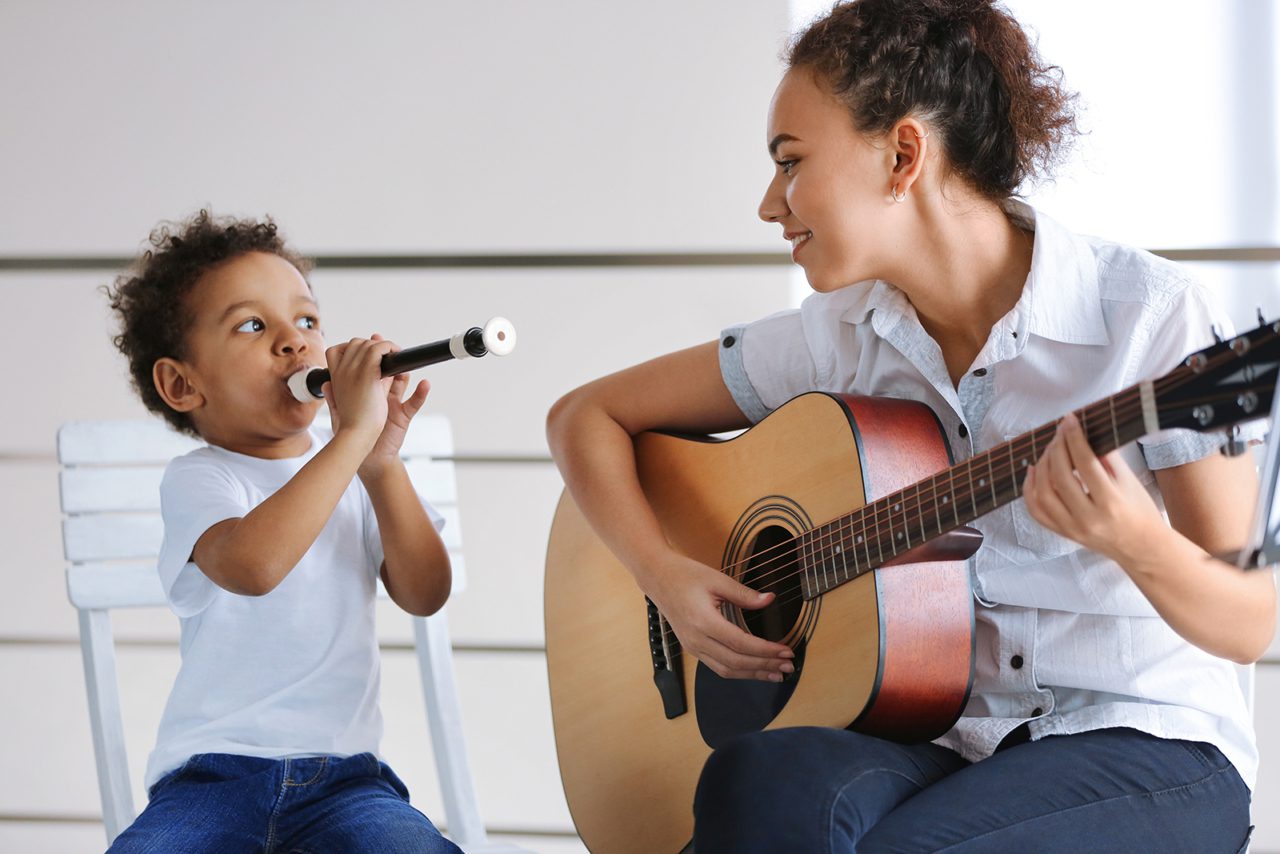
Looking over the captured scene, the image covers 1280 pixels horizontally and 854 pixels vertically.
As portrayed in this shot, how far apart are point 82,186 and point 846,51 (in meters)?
1.35

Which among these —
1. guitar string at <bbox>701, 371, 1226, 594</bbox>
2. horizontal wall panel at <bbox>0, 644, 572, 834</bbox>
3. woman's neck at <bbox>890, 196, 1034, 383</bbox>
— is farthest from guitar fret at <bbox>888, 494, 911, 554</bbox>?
horizontal wall panel at <bbox>0, 644, 572, 834</bbox>

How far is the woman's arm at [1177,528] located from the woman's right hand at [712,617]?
0.36m

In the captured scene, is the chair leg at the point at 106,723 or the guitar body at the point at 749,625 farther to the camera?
the chair leg at the point at 106,723

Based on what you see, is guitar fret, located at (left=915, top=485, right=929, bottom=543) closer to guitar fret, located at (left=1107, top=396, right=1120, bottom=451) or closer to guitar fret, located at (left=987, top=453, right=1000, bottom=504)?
guitar fret, located at (left=987, top=453, right=1000, bottom=504)

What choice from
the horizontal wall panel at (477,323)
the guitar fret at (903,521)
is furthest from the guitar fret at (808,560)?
the horizontal wall panel at (477,323)

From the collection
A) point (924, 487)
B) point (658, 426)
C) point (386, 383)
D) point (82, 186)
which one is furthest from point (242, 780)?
point (82, 186)

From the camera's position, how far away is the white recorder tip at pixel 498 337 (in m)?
1.09

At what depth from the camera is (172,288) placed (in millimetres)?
1454

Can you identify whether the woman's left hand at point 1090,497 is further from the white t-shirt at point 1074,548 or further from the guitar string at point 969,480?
the white t-shirt at point 1074,548

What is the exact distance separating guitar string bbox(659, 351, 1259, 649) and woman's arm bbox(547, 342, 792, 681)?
85 mm

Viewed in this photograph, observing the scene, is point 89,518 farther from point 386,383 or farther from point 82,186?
point 82,186

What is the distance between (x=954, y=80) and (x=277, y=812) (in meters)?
1.02

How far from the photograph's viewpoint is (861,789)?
991 millimetres

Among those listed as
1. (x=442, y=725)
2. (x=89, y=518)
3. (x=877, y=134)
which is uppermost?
(x=877, y=134)
